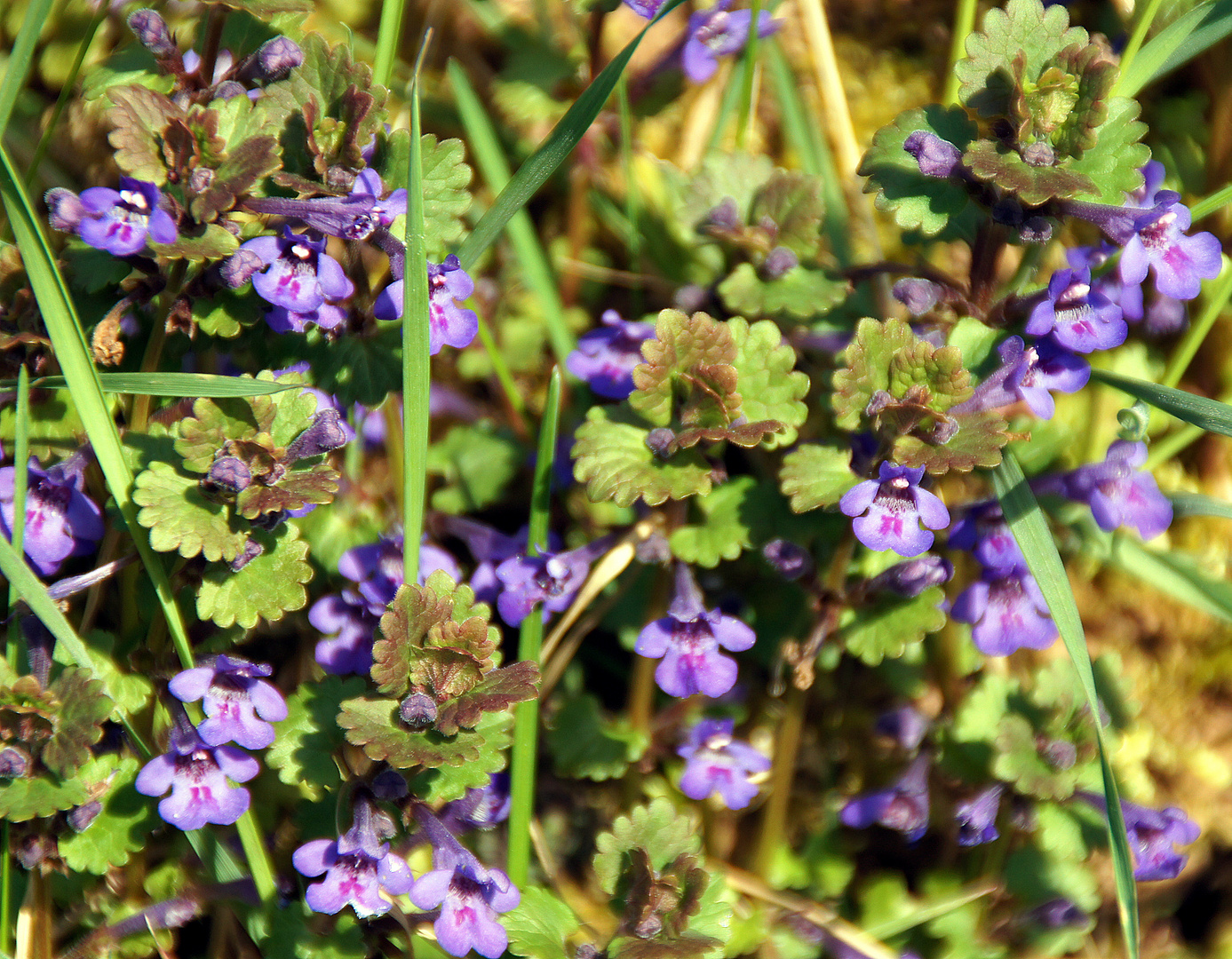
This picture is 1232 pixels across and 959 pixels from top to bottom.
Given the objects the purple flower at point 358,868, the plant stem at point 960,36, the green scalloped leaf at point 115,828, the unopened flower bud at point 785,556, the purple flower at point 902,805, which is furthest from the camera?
the plant stem at point 960,36

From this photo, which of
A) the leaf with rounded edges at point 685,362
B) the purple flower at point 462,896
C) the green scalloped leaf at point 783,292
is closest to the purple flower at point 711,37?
the green scalloped leaf at point 783,292

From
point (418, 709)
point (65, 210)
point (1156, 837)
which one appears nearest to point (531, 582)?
point (418, 709)

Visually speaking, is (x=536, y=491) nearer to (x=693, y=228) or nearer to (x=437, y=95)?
(x=693, y=228)

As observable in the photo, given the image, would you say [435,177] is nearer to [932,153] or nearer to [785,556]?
[932,153]

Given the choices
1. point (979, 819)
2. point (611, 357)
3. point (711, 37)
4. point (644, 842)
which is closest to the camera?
point (644, 842)

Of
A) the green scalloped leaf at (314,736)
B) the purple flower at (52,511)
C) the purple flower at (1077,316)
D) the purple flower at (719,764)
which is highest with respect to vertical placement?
the purple flower at (1077,316)

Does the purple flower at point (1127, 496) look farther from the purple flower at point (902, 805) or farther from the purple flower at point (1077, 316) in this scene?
the purple flower at point (902, 805)

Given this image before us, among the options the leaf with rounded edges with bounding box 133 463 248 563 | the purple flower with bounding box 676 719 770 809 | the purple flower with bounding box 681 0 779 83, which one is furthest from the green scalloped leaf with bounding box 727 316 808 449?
the purple flower with bounding box 681 0 779 83
